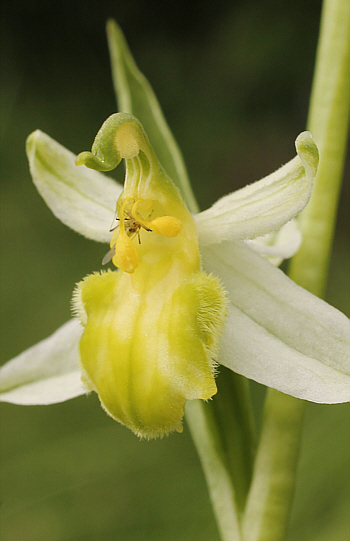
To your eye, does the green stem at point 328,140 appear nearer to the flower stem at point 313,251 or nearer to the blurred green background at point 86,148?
the flower stem at point 313,251

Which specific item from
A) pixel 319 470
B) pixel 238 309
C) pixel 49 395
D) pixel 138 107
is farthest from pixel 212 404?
pixel 319 470

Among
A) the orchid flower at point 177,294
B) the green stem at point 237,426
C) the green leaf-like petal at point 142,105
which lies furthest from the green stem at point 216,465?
the green leaf-like petal at point 142,105

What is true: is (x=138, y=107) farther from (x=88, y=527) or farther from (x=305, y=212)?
(x=88, y=527)

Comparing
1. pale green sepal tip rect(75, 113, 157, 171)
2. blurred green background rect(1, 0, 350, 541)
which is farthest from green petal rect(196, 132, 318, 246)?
blurred green background rect(1, 0, 350, 541)

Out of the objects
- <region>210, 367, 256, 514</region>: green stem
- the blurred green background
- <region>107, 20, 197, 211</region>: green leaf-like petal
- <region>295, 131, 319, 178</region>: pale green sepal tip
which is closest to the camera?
<region>295, 131, 319, 178</region>: pale green sepal tip

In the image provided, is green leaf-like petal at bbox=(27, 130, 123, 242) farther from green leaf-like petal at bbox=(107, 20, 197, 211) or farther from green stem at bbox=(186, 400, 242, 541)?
green stem at bbox=(186, 400, 242, 541)

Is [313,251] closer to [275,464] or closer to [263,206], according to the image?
[263,206]
